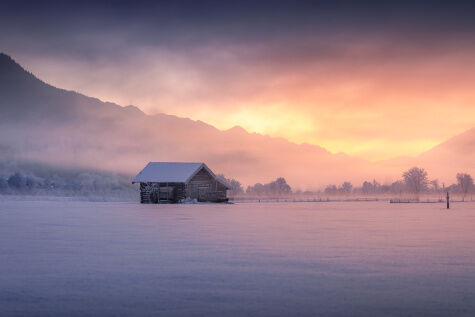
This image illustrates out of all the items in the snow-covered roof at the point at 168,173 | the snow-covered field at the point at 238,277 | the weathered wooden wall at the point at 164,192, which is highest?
the snow-covered roof at the point at 168,173

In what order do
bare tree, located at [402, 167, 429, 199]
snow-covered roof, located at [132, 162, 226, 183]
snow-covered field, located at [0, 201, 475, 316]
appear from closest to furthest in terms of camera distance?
snow-covered field, located at [0, 201, 475, 316], snow-covered roof, located at [132, 162, 226, 183], bare tree, located at [402, 167, 429, 199]

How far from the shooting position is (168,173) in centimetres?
6600

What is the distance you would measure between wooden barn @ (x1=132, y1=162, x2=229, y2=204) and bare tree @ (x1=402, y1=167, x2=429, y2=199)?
227 feet

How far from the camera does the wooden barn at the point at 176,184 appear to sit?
212ft

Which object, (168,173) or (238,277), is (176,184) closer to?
(168,173)

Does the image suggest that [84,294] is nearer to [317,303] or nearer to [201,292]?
[201,292]

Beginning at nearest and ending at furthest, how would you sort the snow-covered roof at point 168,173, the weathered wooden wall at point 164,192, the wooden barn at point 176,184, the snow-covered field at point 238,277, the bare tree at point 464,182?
the snow-covered field at point 238,277, the snow-covered roof at point 168,173, the wooden barn at point 176,184, the weathered wooden wall at point 164,192, the bare tree at point 464,182

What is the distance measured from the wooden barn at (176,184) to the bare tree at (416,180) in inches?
2725

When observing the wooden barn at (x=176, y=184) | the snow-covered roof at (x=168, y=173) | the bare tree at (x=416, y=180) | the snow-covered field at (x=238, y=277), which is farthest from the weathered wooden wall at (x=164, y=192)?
the bare tree at (x=416, y=180)

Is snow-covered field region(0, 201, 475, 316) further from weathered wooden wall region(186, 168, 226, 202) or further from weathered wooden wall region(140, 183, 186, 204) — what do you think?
weathered wooden wall region(186, 168, 226, 202)

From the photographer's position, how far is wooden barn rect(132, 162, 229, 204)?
212 ft

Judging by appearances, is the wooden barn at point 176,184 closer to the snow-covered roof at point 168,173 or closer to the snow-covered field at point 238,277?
the snow-covered roof at point 168,173

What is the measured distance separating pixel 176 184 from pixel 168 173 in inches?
77.9

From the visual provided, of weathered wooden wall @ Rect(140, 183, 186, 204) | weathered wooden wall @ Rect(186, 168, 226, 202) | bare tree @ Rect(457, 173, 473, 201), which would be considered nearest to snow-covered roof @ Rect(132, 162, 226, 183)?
weathered wooden wall @ Rect(140, 183, 186, 204)
